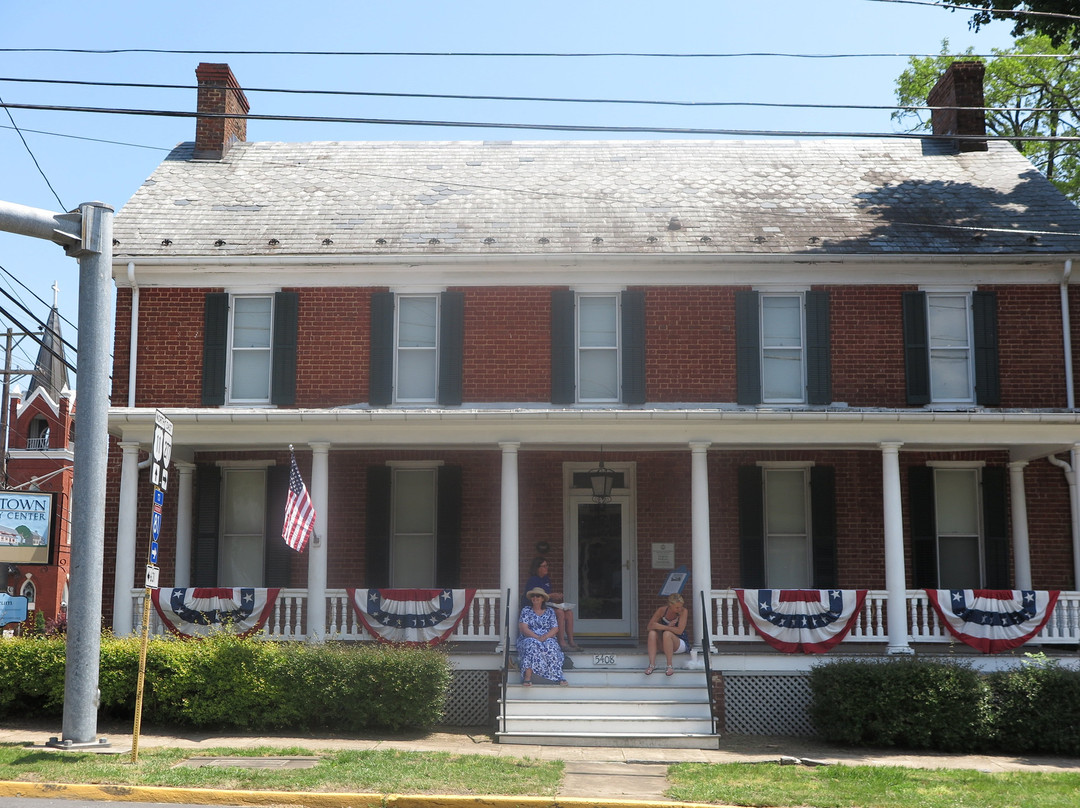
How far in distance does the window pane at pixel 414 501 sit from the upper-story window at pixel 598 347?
95.2 inches

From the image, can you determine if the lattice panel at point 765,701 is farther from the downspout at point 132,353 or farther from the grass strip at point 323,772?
the downspout at point 132,353

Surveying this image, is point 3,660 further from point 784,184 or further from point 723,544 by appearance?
point 784,184

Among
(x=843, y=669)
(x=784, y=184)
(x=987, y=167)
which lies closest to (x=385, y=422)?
(x=843, y=669)

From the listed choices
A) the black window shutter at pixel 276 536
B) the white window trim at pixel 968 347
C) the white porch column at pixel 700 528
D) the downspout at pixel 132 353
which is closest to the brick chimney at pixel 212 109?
the downspout at pixel 132 353

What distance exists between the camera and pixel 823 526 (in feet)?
54.2

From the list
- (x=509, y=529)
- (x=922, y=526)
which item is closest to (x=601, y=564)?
(x=509, y=529)

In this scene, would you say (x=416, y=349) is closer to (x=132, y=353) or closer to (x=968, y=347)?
(x=132, y=353)

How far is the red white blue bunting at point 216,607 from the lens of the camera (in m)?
14.8

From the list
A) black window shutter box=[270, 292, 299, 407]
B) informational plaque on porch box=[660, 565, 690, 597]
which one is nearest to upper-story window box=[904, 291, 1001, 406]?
informational plaque on porch box=[660, 565, 690, 597]

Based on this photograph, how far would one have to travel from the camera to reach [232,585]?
17.1 m

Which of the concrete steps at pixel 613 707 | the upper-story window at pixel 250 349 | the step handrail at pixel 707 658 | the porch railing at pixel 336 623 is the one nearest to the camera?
the concrete steps at pixel 613 707

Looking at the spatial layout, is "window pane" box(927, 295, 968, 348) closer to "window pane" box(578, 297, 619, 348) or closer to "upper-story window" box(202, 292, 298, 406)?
"window pane" box(578, 297, 619, 348)

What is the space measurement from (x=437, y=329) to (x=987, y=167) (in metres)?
10.3

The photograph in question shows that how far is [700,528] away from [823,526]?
2647 mm
